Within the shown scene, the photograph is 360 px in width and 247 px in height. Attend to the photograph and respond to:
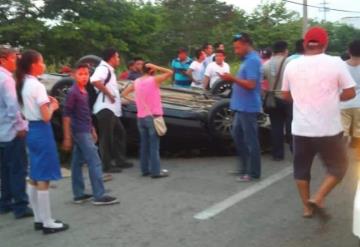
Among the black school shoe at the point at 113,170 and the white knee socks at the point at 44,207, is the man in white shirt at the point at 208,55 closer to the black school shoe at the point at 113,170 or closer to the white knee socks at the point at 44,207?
the black school shoe at the point at 113,170

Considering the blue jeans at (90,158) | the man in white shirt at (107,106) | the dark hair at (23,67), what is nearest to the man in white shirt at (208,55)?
the man in white shirt at (107,106)

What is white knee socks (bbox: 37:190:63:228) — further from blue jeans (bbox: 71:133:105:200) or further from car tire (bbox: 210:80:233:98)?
car tire (bbox: 210:80:233:98)

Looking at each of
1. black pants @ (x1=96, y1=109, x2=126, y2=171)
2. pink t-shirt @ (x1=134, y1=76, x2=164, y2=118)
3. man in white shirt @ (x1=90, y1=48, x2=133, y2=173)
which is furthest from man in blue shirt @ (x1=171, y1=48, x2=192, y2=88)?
pink t-shirt @ (x1=134, y1=76, x2=164, y2=118)

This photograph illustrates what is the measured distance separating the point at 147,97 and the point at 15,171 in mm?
2229

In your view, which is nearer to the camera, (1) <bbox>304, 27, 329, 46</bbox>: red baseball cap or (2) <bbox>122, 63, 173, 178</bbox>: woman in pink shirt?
(1) <bbox>304, 27, 329, 46</bbox>: red baseball cap

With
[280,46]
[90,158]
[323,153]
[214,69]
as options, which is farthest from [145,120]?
[214,69]

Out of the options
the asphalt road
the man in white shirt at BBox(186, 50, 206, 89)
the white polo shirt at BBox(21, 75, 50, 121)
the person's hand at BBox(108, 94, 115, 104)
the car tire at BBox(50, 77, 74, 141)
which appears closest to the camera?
the asphalt road

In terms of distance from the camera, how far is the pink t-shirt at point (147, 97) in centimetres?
757

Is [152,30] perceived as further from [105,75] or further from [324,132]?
[324,132]

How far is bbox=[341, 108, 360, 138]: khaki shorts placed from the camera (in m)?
7.88

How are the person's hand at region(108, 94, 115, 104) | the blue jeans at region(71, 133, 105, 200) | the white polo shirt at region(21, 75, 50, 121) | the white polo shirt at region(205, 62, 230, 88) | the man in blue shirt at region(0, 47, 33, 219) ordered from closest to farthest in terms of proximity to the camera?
the white polo shirt at region(21, 75, 50, 121)
the man in blue shirt at region(0, 47, 33, 219)
the blue jeans at region(71, 133, 105, 200)
the person's hand at region(108, 94, 115, 104)
the white polo shirt at region(205, 62, 230, 88)

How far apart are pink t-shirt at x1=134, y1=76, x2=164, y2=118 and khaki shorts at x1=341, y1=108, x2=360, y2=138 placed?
101 inches

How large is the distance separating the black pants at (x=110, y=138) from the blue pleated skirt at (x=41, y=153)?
2441mm

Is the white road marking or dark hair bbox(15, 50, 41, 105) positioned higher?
dark hair bbox(15, 50, 41, 105)
